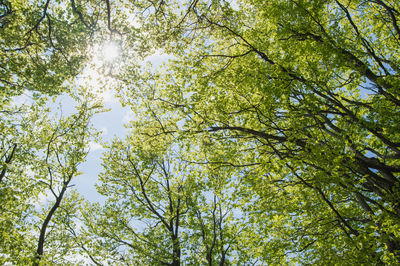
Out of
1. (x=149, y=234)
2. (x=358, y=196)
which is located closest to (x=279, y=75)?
(x=358, y=196)

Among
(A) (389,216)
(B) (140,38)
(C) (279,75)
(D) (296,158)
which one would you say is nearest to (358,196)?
(A) (389,216)

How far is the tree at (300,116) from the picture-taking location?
638cm

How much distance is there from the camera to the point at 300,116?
829cm

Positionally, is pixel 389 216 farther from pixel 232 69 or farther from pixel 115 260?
pixel 115 260

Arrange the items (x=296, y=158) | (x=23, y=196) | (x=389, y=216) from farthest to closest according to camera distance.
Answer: (x=23, y=196), (x=296, y=158), (x=389, y=216)

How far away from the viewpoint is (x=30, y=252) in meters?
10.8

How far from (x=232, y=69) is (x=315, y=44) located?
10.8 feet

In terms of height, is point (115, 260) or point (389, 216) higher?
point (115, 260)

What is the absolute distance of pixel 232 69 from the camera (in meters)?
9.81

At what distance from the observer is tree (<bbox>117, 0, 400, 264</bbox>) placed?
6.38 metres

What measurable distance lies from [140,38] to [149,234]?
10540 millimetres

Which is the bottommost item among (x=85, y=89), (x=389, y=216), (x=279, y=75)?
(x=389, y=216)

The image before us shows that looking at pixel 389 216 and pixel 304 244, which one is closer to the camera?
pixel 389 216

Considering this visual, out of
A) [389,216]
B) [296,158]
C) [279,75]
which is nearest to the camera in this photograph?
[389,216]
